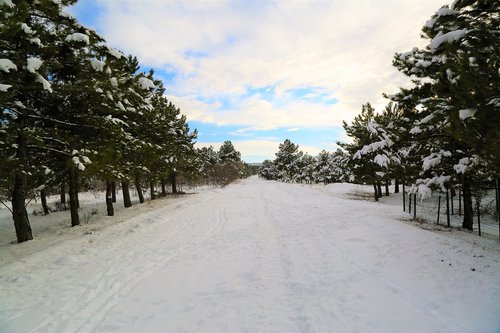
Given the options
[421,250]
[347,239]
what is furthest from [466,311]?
[347,239]

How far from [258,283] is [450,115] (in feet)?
18.1

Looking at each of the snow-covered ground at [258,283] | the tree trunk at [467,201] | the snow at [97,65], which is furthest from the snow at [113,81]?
the tree trunk at [467,201]

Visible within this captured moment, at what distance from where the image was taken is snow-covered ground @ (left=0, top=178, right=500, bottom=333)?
4.62 metres

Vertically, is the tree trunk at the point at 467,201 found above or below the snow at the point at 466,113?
below

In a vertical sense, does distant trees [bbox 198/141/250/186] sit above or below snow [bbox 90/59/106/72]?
below

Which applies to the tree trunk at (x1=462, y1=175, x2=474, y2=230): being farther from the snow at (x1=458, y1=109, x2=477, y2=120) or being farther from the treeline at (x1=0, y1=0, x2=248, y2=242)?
the treeline at (x1=0, y1=0, x2=248, y2=242)

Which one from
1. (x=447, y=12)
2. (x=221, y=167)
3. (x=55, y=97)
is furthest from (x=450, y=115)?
(x=221, y=167)

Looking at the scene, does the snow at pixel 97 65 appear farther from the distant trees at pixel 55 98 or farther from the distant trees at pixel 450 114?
the distant trees at pixel 450 114

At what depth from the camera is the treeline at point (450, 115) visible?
5453mm

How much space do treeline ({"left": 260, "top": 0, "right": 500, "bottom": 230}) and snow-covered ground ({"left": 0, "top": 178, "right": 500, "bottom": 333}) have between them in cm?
275

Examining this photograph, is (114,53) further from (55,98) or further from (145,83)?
(55,98)

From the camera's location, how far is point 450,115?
6.08 m

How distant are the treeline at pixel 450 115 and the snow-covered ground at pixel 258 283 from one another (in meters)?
2.75

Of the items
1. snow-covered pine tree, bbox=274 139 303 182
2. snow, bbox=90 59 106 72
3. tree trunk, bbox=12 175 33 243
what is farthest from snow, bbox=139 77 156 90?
snow-covered pine tree, bbox=274 139 303 182
